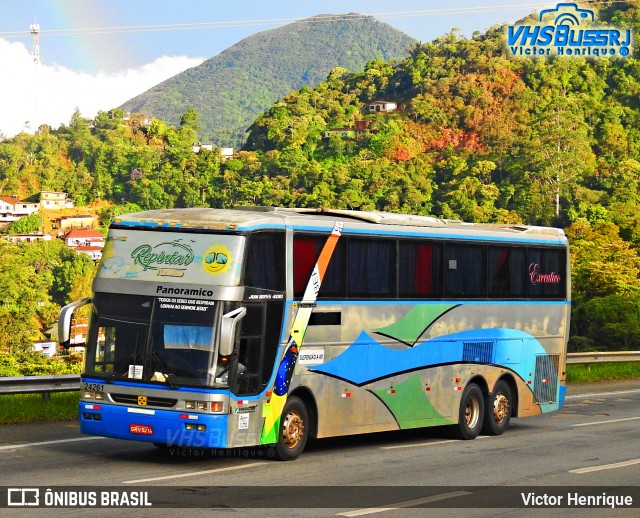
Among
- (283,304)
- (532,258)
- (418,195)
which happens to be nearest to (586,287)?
(532,258)

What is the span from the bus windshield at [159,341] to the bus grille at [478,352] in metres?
5.76

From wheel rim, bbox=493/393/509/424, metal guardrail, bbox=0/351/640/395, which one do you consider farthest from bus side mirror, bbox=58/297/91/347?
wheel rim, bbox=493/393/509/424

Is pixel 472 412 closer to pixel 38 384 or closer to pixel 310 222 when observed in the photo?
pixel 310 222

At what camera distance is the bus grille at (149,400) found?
44.3 feet

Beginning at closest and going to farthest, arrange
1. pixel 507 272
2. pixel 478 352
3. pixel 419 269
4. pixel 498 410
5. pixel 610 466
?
pixel 610 466, pixel 419 269, pixel 478 352, pixel 507 272, pixel 498 410

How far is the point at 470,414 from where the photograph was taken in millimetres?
18609

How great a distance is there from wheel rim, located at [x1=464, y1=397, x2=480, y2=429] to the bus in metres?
0.06

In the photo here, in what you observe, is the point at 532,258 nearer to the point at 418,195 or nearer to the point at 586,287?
the point at 586,287

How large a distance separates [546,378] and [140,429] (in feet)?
29.8

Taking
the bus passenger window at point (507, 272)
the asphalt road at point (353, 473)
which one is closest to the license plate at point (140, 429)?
the asphalt road at point (353, 473)

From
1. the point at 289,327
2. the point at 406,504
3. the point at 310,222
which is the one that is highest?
the point at 310,222

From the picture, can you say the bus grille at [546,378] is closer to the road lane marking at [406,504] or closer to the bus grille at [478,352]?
the bus grille at [478,352]

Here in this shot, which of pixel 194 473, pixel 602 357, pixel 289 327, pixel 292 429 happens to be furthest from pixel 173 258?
pixel 602 357

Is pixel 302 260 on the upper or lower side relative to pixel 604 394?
upper
